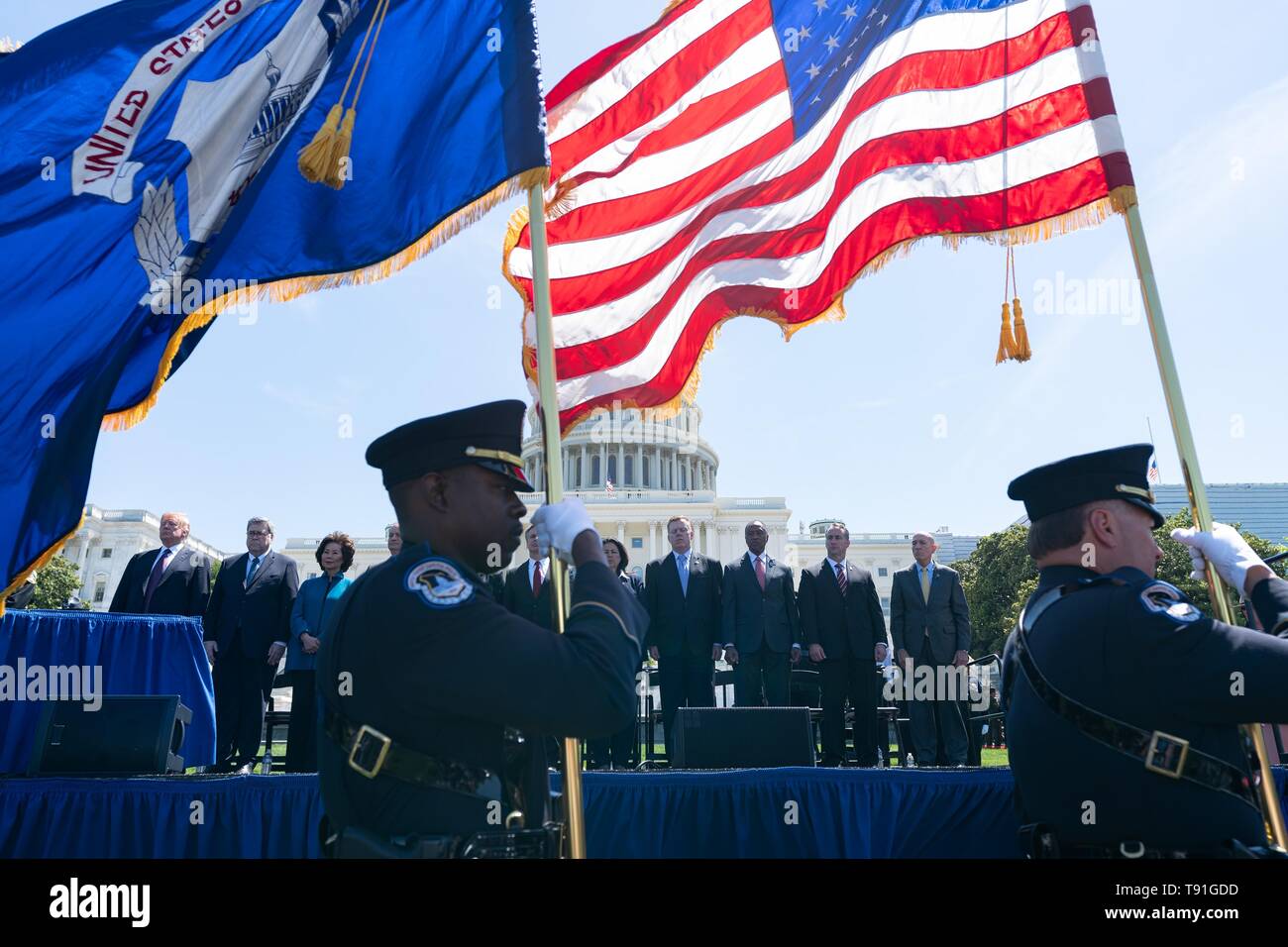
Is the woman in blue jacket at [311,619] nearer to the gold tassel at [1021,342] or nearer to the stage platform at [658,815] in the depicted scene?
the stage platform at [658,815]

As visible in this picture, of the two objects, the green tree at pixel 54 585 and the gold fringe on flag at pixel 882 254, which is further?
the green tree at pixel 54 585

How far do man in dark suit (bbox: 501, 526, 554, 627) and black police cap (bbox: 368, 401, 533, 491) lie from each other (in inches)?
253

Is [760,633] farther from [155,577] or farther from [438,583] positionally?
[438,583]

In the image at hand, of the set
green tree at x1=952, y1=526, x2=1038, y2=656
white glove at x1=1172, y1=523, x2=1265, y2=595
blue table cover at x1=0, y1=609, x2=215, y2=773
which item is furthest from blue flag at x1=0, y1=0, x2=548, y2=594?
green tree at x1=952, y1=526, x2=1038, y2=656

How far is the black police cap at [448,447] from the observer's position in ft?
8.56

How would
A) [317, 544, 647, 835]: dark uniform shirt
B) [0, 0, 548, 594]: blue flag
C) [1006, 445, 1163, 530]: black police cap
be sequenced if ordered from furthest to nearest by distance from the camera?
1. [0, 0, 548, 594]: blue flag
2. [1006, 445, 1163, 530]: black police cap
3. [317, 544, 647, 835]: dark uniform shirt

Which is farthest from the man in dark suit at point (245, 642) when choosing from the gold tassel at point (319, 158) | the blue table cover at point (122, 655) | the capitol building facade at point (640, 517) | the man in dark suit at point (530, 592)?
the capitol building facade at point (640, 517)

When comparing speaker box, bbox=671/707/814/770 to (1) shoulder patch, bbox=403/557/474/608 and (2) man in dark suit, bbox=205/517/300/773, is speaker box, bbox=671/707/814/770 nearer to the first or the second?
(1) shoulder patch, bbox=403/557/474/608

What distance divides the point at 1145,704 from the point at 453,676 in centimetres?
193

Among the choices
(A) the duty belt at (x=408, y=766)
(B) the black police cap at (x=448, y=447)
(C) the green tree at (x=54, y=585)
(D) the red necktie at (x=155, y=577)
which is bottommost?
(A) the duty belt at (x=408, y=766)

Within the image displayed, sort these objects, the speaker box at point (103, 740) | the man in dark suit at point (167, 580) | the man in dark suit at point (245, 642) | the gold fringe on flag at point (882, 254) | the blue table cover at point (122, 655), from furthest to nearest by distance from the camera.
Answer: the man in dark suit at point (167, 580) → the man in dark suit at point (245, 642) → the blue table cover at point (122, 655) → the speaker box at point (103, 740) → the gold fringe on flag at point (882, 254)

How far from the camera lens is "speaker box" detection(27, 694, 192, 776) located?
5.24 metres

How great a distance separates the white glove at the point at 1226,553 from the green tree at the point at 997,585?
126 feet
